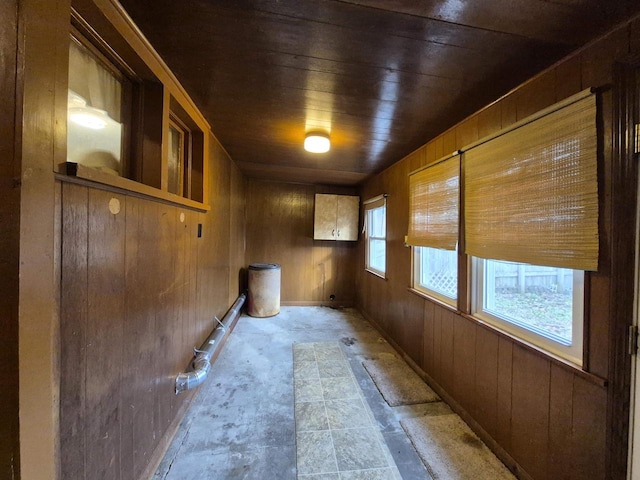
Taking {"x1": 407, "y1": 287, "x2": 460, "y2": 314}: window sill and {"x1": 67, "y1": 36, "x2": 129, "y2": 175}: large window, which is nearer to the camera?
{"x1": 67, "y1": 36, "x2": 129, "y2": 175}: large window

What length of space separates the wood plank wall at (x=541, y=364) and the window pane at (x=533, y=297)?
0.13 m

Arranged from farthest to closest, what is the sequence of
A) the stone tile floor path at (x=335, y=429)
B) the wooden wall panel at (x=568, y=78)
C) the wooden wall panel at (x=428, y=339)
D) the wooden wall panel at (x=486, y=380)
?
the wooden wall panel at (x=428, y=339)
the wooden wall panel at (x=486, y=380)
the stone tile floor path at (x=335, y=429)
the wooden wall panel at (x=568, y=78)

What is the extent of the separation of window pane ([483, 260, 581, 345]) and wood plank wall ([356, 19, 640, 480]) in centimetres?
13

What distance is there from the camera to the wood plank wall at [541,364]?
100 centimetres

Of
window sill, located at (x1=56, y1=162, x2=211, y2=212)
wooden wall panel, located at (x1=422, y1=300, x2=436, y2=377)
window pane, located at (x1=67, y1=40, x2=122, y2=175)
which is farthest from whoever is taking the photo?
wooden wall panel, located at (x1=422, y1=300, x2=436, y2=377)

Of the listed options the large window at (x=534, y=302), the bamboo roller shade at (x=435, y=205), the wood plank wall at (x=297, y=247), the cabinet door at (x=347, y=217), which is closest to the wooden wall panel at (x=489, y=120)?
the bamboo roller shade at (x=435, y=205)

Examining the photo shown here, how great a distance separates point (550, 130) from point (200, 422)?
2.72m

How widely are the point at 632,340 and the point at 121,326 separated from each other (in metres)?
2.05

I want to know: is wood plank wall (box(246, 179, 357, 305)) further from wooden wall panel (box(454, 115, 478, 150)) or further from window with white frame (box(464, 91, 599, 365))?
window with white frame (box(464, 91, 599, 365))

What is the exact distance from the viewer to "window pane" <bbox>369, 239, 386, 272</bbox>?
3.57 meters

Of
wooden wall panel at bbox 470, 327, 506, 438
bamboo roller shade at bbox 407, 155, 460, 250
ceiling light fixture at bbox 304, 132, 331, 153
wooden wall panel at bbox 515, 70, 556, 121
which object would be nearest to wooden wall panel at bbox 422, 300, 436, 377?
wooden wall panel at bbox 470, 327, 506, 438

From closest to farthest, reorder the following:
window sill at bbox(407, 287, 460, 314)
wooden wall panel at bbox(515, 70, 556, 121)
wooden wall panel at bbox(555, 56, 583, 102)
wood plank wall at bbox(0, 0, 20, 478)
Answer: wood plank wall at bbox(0, 0, 20, 478) < wooden wall panel at bbox(555, 56, 583, 102) < wooden wall panel at bbox(515, 70, 556, 121) < window sill at bbox(407, 287, 460, 314)

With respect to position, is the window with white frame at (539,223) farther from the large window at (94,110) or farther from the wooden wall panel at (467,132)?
the large window at (94,110)

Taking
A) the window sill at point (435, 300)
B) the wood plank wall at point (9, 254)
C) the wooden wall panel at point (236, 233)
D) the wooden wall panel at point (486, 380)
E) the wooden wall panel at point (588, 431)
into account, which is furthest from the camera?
the wooden wall panel at point (236, 233)
